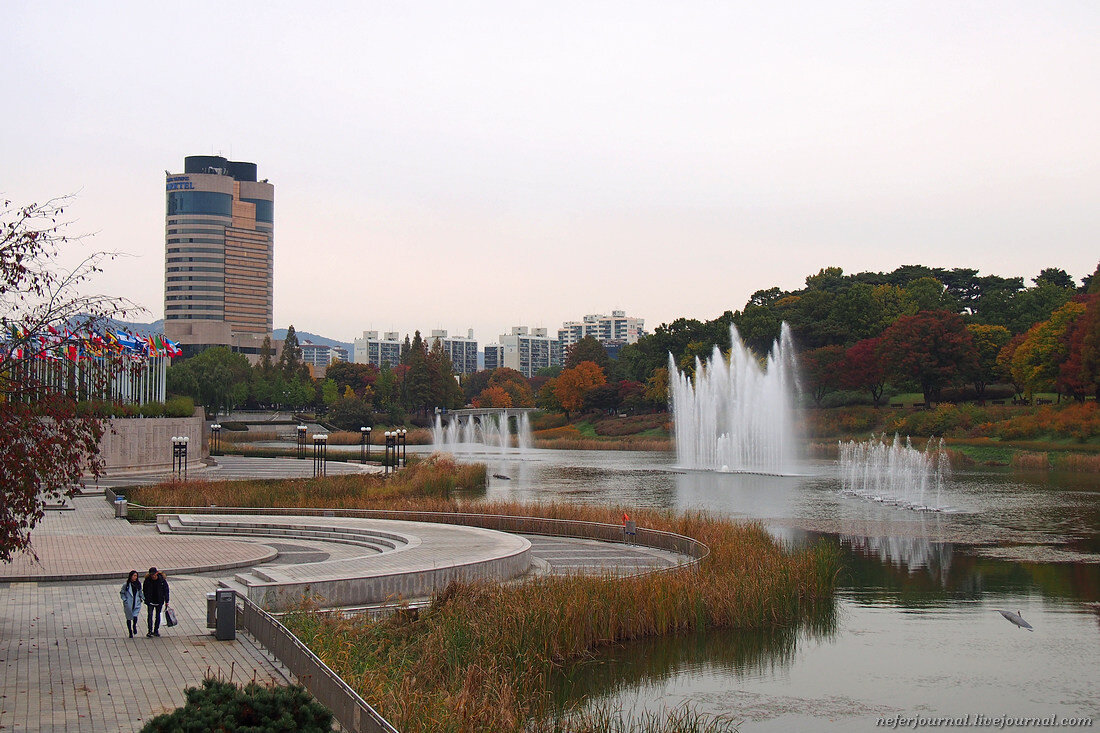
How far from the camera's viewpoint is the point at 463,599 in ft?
57.8

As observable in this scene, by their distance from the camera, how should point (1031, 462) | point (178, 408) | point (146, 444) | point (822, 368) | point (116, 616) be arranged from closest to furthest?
1. point (116, 616)
2. point (146, 444)
3. point (178, 408)
4. point (1031, 462)
5. point (822, 368)

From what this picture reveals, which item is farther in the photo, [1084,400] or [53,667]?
[1084,400]

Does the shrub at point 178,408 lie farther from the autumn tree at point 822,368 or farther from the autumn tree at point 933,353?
the autumn tree at point 822,368

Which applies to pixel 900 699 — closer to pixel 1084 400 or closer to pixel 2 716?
pixel 2 716

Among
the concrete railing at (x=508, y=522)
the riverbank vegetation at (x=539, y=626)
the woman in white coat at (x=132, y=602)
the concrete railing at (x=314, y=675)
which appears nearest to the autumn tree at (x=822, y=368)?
the concrete railing at (x=508, y=522)

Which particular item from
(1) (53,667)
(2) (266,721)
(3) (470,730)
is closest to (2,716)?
(1) (53,667)

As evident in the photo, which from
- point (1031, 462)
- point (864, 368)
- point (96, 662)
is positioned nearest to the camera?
point (96, 662)

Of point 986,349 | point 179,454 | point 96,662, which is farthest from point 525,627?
point 986,349

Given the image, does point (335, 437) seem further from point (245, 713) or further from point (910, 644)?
point (245, 713)

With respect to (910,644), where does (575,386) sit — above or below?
above

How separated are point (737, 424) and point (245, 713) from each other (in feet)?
203

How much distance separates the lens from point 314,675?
11.7 meters

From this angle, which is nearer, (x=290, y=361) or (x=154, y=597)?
(x=154, y=597)

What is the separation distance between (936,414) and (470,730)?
76.6 m
